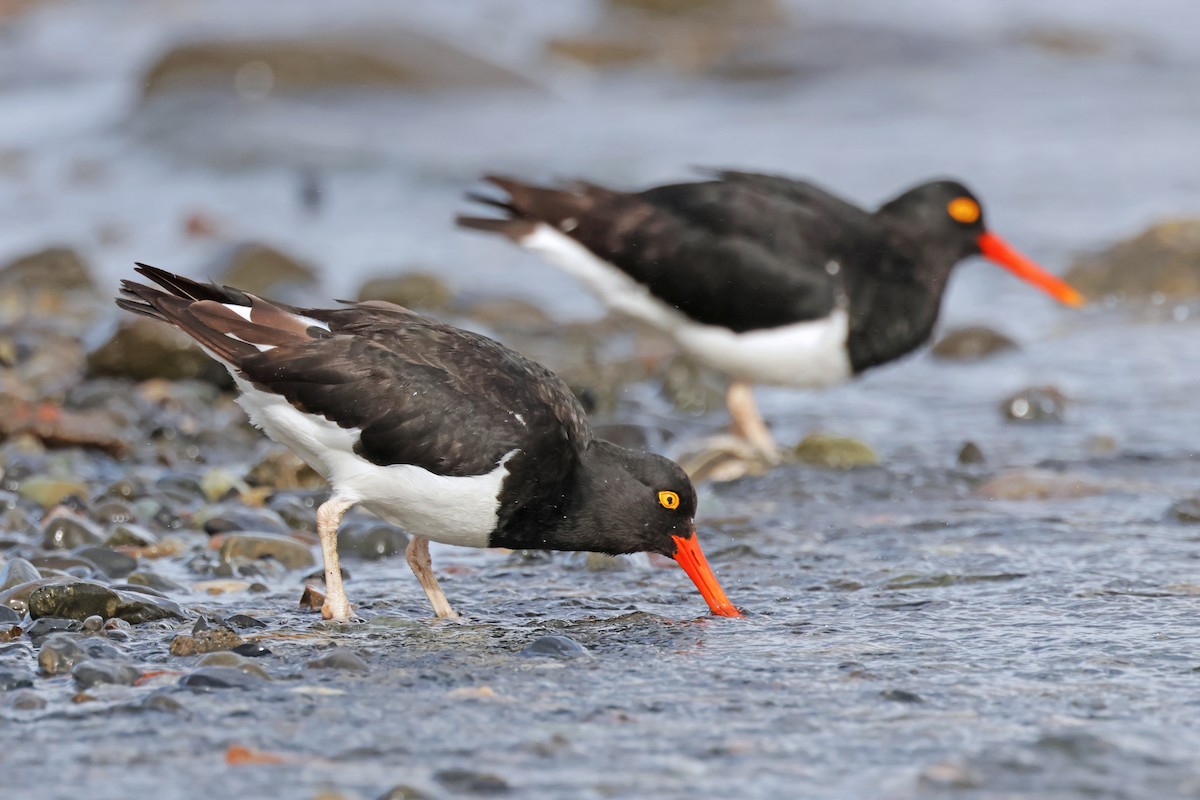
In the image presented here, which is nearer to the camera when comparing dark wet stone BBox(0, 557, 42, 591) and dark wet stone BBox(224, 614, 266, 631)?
dark wet stone BBox(224, 614, 266, 631)

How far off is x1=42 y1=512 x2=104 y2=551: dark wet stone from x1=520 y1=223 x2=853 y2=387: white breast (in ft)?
8.99

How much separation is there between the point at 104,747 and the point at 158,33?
17.5m

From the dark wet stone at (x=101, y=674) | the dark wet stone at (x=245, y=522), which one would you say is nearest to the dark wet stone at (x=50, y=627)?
the dark wet stone at (x=101, y=674)

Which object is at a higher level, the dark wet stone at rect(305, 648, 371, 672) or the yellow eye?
the yellow eye

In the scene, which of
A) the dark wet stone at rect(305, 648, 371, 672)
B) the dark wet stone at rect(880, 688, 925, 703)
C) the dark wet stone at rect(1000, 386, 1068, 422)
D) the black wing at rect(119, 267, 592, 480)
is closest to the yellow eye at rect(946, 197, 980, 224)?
the dark wet stone at rect(1000, 386, 1068, 422)

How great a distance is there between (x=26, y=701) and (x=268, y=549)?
5.67 ft

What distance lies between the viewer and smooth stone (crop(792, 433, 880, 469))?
22.0ft

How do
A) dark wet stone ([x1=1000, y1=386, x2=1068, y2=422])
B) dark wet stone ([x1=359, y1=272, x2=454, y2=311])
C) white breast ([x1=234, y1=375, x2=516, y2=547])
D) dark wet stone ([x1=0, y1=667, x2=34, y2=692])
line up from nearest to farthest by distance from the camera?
dark wet stone ([x1=0, y1=667, x2=34, y2=692]) → white breast ([x1=234, y1=375, x2=516, y2=547]) → dark wet stone ([x1=1000, y1=386, x2=1068, y2=422]) → dark wet stone ([x1=359, y1=272, x2=454, y2=311])

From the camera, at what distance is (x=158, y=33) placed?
1952 centimetres

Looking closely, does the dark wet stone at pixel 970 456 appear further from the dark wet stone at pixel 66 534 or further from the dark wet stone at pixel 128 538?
the dark wet stone at pixel 66 534

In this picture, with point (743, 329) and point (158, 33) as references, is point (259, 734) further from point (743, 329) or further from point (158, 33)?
point (158, 33)

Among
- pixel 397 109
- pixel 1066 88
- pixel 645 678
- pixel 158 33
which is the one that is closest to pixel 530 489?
pixel 645 678

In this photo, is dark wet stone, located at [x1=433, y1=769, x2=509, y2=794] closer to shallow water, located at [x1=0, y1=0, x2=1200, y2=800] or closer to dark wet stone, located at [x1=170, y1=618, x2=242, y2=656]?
shallow water, located at [x1=0, y1=0, x2=1200, y2=800]

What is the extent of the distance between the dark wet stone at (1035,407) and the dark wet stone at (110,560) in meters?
4.20
